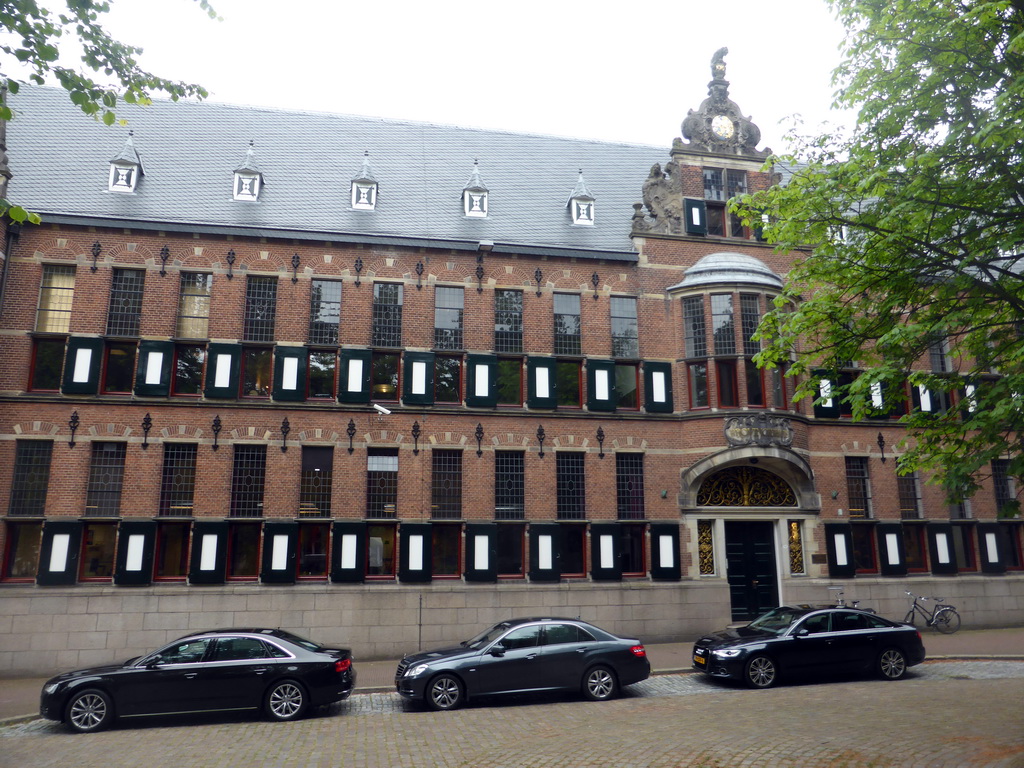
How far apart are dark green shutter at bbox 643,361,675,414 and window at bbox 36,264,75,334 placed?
14.0m

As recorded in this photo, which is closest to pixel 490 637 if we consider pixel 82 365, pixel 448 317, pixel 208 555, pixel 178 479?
pixel 208 555

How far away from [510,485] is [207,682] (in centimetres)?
868

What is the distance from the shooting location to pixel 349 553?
16.9 meters

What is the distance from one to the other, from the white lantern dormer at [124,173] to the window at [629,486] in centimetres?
1415

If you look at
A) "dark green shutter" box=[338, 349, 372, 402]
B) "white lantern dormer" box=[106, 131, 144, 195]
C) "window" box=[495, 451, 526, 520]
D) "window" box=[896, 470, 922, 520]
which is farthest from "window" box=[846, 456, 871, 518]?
"white lantern dormer" box=[106, 131, 144, 195]

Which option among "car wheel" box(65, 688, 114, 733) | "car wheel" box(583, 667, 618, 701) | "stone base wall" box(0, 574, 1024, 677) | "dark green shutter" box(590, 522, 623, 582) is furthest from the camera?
"dark green shutter" box(590, 522, 623, 582)

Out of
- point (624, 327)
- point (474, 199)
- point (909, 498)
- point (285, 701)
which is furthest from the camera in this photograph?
point (474, 199)

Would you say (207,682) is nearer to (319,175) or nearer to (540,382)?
(540,382)

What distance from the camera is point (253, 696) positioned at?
11.1 meters

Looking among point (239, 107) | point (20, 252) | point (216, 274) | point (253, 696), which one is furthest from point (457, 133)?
point (253, 696)

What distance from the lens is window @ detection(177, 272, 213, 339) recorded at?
17.6 metres

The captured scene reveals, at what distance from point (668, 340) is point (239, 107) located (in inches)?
593

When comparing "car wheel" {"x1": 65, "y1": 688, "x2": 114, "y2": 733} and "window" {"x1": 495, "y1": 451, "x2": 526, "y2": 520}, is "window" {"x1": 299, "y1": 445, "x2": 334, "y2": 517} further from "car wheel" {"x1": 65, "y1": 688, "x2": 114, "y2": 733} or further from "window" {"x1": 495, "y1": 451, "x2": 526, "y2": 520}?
"car wheel" {"x1": 65, "y1": 688, "x2": 114, "y2": 733}

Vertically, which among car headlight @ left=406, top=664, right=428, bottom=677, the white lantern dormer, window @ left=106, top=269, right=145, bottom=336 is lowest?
car headlight @ left=406, top=664, right=428, bottom=677
